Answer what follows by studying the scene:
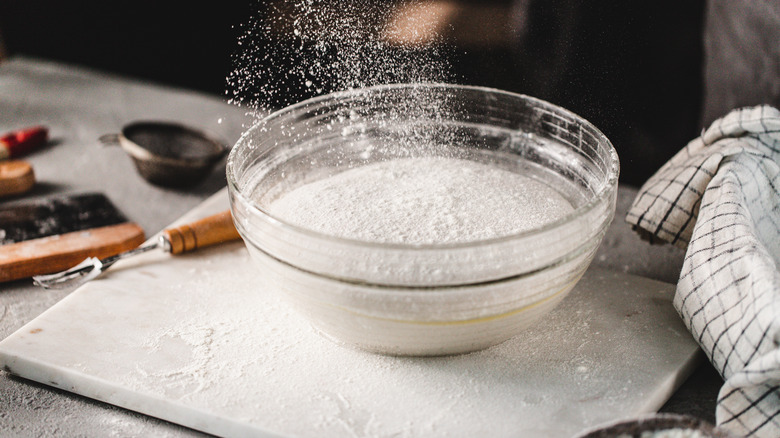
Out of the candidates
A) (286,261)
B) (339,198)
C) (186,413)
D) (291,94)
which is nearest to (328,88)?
(291,94)

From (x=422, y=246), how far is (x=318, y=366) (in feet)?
0.65

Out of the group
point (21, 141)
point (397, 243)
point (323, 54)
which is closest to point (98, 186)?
point (21, 141)

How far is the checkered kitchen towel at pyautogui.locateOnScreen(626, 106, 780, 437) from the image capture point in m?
0.68

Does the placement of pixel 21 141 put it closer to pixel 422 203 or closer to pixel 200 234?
pixel 200 234

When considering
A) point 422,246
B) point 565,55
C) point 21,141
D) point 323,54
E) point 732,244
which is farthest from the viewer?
point 21,141

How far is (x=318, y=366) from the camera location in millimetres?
769

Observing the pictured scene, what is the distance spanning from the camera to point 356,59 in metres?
0.94

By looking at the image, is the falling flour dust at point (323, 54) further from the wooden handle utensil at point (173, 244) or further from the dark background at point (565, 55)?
the wooden handle utensil at point (173, 244)

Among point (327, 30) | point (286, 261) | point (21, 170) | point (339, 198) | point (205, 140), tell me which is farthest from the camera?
point (205, 140)

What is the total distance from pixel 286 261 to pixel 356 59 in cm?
33

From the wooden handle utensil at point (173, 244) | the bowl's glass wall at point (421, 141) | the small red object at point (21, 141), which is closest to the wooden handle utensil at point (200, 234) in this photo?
the wooden handle utensil at point (173, 244)

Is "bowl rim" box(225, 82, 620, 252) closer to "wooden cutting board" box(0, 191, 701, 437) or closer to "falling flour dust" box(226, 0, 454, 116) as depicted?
"falling flour dust" box(226, 0, 454, 116)

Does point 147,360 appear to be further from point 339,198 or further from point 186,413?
point 339,198

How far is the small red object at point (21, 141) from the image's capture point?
1.27 meters
